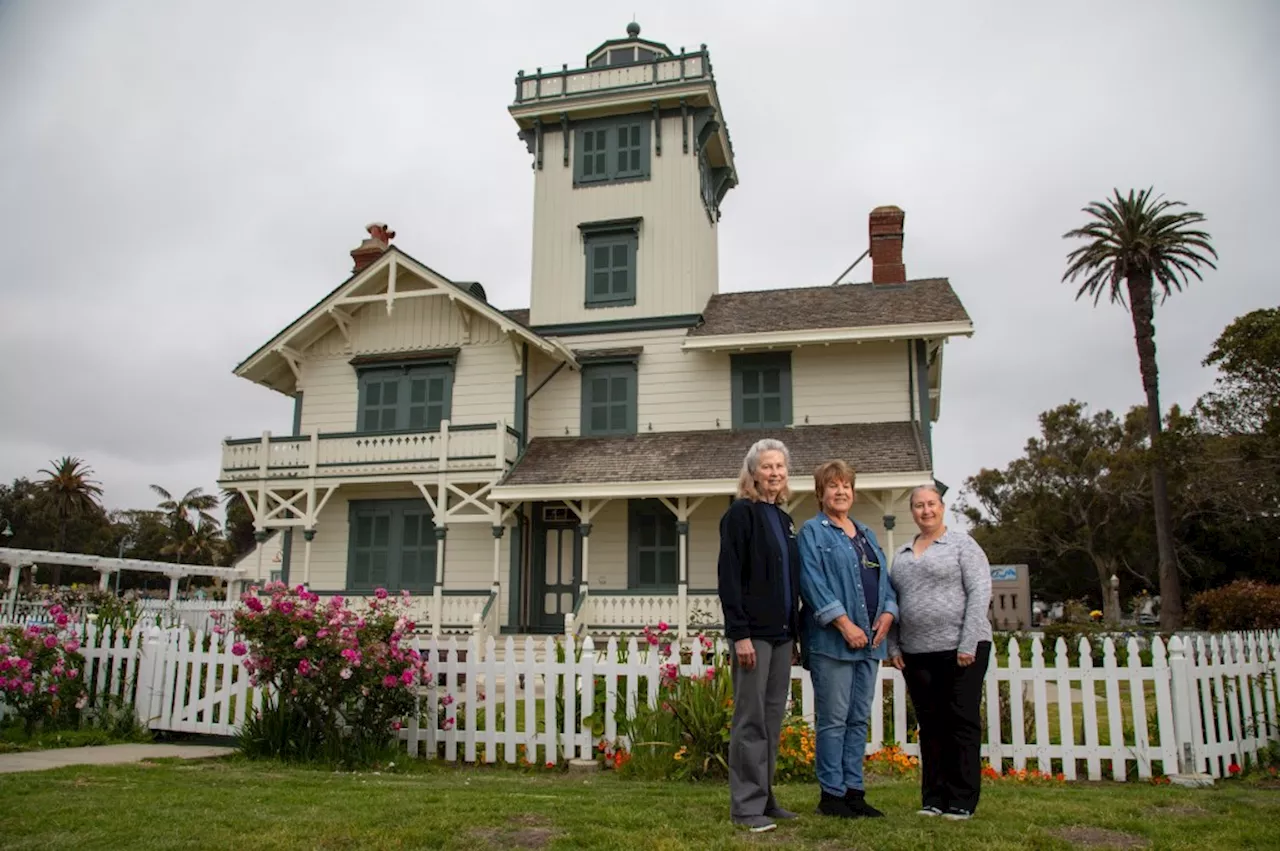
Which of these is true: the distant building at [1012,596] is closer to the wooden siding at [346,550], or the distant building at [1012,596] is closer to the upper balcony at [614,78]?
the wooden siding at [346,550]

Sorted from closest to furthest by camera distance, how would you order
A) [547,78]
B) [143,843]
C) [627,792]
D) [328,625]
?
[143,843] < [627,792] < [328,625] < [547,78]

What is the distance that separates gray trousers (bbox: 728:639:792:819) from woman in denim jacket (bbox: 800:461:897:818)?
9.2 inches

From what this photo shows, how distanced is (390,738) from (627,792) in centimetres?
293

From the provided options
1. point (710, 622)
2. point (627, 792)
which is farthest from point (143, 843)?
point (710, 622)

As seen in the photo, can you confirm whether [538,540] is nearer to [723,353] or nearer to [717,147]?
[723,353]

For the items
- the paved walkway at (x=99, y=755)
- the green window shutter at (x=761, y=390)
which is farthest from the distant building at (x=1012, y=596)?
the paved walkway at (x=99, y=755)

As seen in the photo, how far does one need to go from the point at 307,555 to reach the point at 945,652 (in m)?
16.1

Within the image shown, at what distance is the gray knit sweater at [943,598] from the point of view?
17.7 ft

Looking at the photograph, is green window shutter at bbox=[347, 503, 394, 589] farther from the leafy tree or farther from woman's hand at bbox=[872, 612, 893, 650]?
the leafy tree

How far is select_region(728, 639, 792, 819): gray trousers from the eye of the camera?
5109mm

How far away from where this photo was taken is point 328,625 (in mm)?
8172

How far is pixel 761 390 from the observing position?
753 inches

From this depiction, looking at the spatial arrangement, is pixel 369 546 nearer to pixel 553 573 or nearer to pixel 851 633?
pixel 553 573

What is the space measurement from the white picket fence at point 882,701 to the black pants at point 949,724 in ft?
8.14
